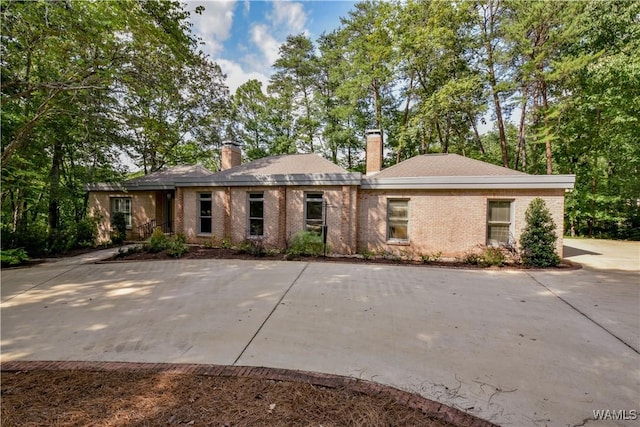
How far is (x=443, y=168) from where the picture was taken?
11.6 m

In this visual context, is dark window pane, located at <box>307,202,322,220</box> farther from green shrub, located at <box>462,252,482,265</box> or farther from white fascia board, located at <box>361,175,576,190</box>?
green shrub, located at <box>462,252,482,265</box>

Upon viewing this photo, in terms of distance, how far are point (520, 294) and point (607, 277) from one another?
153 inches

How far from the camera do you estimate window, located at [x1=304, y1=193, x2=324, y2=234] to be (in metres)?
11.3

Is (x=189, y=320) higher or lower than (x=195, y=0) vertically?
lower

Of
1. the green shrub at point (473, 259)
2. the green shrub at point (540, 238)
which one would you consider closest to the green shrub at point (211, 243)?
the green shrub at point (473, 259)

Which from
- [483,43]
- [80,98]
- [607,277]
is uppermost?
[483,43]

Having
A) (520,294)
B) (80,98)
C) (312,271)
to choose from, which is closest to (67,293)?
(312,271)

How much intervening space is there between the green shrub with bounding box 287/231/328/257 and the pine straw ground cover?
7.02 meters

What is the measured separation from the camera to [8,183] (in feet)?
31.1

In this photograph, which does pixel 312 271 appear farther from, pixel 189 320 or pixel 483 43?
pixel 483 43

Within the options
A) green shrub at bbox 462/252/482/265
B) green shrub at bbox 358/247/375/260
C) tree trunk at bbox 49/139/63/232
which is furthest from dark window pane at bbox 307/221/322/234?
tree trunk at bbox 49/139/63/232

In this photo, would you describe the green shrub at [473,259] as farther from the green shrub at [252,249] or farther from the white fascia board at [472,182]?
the green shrub at [252,249]

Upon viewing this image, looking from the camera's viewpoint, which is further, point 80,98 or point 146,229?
point 146,229

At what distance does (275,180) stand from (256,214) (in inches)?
72.0
